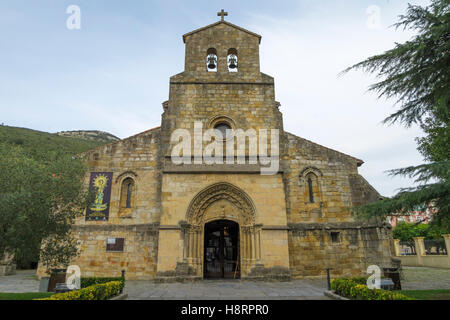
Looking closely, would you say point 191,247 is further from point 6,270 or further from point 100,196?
point 6,270

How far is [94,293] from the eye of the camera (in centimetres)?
764

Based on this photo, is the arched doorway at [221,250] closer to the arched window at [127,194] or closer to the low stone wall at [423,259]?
the arched window at [127,194]

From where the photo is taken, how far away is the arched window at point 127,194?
1438cm

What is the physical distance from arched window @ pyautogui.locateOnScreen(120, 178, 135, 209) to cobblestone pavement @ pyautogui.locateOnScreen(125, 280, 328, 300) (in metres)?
3.69

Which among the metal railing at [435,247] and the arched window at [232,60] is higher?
the arched window at [232,60]

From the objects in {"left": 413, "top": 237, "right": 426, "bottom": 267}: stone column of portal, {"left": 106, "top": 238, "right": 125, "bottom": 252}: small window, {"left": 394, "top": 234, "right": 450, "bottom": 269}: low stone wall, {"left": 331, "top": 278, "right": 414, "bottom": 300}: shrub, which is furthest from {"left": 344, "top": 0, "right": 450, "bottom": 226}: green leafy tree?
{"left": 413, "top": 237, "right": 426, "bottom": 267}: stone column of portal

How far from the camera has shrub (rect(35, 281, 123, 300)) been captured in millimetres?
6723

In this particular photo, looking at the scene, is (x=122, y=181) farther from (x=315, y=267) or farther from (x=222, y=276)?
(x=315, y=267)

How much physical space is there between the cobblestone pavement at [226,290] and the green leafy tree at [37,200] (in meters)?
3.31

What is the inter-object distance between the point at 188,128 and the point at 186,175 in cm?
255

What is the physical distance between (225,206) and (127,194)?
5093 millimetres

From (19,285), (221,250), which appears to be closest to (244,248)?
(221,250)

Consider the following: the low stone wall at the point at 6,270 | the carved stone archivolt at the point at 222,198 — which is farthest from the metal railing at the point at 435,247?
the low stone wall at the point at 6,270
